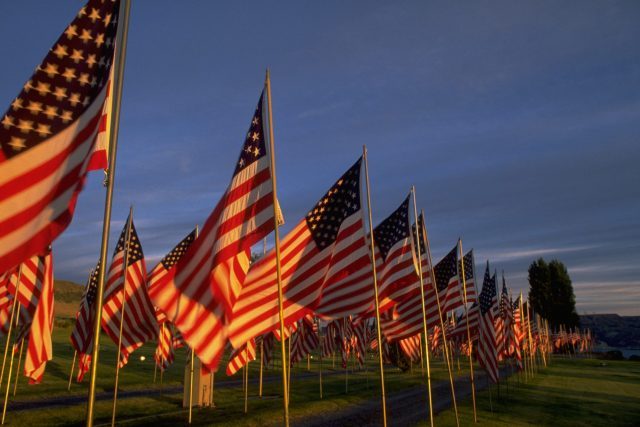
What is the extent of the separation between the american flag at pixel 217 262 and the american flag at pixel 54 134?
9.08 ft

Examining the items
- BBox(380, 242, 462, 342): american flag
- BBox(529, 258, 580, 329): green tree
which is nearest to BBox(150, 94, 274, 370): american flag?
BBox(380, 242, 462, 342): american flag

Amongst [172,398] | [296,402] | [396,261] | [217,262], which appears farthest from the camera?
[172,398]

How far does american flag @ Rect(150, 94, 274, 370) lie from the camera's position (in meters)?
8.28

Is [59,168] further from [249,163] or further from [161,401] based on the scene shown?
[161,401]

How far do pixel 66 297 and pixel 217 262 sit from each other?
144 m

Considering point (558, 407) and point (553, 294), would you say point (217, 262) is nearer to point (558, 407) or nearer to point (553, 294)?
point (558, 407)

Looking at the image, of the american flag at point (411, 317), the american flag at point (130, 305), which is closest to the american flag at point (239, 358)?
the american flag at point (130, 305)

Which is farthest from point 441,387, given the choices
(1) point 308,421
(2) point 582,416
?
(1) point 308,421

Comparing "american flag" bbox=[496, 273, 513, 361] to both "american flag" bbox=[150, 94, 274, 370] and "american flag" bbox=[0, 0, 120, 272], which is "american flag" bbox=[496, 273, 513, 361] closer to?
"american flag" bbox=[150, 94, 274, 370]

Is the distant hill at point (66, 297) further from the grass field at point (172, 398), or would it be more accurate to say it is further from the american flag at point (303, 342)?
the american flag at point (303, 342)

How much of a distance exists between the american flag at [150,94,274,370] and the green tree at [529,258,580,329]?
11744 cm

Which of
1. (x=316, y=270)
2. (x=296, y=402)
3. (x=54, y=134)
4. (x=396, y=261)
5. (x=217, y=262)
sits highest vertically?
(x=54, y=134)

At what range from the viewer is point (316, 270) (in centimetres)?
1023

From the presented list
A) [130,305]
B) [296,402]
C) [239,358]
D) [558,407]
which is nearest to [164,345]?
[296,402]
